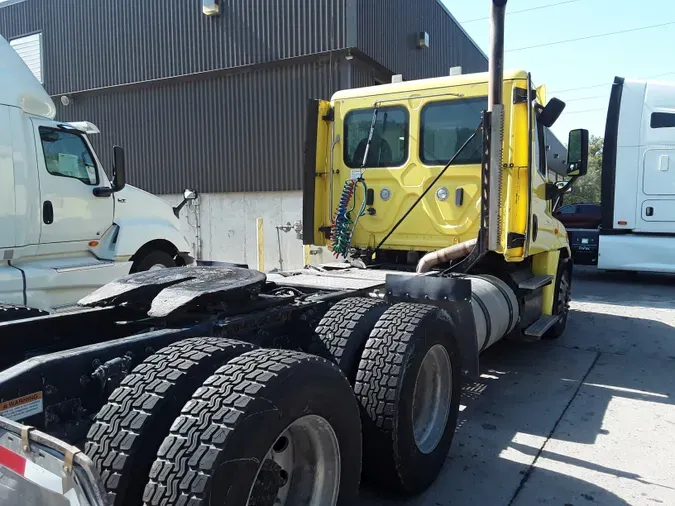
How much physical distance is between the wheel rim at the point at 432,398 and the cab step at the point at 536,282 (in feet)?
8.02

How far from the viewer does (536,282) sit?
5887 millimetres

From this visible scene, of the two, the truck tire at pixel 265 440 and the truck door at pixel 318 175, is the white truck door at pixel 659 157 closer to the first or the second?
the truck door at pixel 318 175

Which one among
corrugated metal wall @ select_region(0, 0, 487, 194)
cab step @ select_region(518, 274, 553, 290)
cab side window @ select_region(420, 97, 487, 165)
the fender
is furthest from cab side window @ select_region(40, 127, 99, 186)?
corrugated metal wall @ select_region(0, 0, 487, 194)

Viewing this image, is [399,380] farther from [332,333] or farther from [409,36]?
[409,36]

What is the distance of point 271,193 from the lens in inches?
588

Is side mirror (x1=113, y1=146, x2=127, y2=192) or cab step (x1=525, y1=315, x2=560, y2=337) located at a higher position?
side mirror (x1=113, y1=146, x2=127, y2=192)

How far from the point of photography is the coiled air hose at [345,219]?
5.84 m

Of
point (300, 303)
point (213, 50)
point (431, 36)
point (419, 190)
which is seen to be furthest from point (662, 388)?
point (431, 36)

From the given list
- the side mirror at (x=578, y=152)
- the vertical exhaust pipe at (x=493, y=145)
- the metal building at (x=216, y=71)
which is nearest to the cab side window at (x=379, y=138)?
the vertical exhaust pipe at (x=493, y=145)

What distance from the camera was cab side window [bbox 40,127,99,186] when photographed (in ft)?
20.3

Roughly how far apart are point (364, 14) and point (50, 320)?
12.6 meters

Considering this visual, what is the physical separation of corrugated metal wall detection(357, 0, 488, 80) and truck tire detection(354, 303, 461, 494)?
1135cm

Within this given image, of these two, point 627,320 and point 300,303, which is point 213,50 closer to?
point 627,320

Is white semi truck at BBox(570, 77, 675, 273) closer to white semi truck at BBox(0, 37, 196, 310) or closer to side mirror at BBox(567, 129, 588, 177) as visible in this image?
side mirror at BBox(567, 129, 588, 177)
